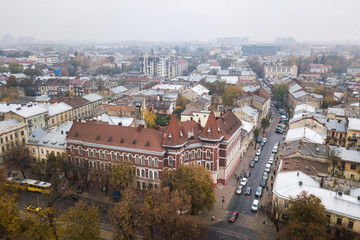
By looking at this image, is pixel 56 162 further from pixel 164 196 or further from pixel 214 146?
pixel 214 146

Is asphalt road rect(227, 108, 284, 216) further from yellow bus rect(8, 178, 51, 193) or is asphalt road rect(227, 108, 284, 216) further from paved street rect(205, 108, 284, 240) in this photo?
yellow bus rect(8, 178, 51, 193)

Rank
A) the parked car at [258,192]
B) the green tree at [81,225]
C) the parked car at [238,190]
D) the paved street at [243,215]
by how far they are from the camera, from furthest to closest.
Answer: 1. the parked car at [238,190]
2. the parked car at [258,192]
3. the paved street at [243,215]
4. the green tree at [81,225]

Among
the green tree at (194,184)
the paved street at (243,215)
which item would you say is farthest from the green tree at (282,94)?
the green tree at (194,184)

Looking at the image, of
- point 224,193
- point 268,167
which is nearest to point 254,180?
point 268,167

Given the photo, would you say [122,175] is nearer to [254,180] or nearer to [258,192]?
[258,192]

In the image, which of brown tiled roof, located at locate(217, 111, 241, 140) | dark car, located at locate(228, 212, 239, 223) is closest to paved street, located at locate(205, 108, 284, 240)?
dark car, located at locate(228, 212, 239, 223)

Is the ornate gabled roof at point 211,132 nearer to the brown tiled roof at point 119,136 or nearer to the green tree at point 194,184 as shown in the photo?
the brown tiled roof at point 119,136
